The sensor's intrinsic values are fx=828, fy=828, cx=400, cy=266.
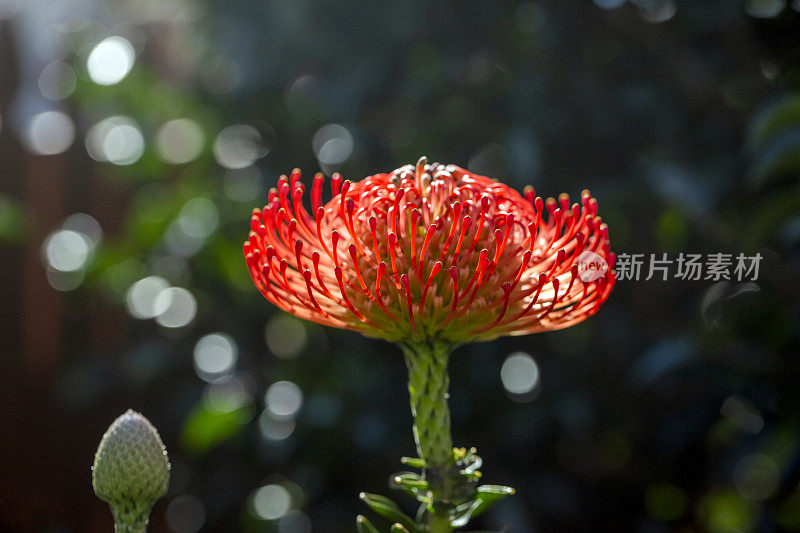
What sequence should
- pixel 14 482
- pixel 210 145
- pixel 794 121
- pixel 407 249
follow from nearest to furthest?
pixel 407 249 → pixel 794 121 → pixel 210 145 → pixel 14 482

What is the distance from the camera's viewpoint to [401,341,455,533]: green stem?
2.73ft

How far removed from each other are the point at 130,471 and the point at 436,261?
357 millimetres

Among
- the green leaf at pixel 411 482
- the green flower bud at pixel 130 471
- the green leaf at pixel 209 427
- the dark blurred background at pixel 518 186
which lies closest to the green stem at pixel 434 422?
the green leaf at pixel 411 482

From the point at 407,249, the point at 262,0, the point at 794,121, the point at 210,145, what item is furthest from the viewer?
the point at 210,145

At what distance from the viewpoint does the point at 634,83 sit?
6.61ft

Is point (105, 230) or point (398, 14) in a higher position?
point (398, 14)

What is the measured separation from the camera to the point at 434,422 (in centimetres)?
86

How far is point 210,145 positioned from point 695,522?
1772 millimetres

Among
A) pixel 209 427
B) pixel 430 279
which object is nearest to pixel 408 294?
pixel 430 279

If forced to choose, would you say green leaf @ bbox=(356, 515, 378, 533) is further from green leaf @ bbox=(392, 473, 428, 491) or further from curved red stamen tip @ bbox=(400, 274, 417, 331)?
curved red stamen tip @ bbox=(400, 274, 417, 331)

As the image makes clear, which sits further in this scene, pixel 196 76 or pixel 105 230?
pixel 105 230

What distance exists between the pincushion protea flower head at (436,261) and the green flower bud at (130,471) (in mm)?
183

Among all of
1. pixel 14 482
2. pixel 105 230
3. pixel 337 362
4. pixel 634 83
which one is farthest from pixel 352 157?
pixel 14 482

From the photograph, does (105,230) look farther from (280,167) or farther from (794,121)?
(794,121)
